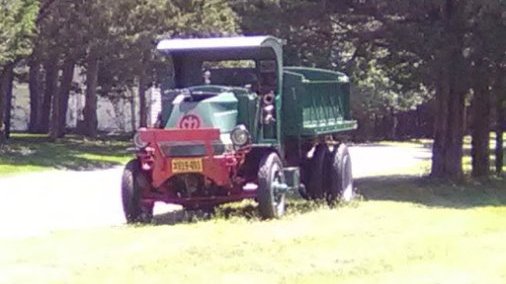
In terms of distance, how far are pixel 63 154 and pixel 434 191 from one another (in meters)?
14.3

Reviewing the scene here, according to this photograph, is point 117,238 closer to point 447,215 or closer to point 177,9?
point 447,215

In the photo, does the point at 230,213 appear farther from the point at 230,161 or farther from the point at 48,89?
the point at 48,89

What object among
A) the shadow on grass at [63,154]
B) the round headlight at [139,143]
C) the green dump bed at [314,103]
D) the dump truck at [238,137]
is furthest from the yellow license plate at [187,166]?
the shadow on grass at [63,154]

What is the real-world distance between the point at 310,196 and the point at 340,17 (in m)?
6.96

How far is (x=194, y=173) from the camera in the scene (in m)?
13.6

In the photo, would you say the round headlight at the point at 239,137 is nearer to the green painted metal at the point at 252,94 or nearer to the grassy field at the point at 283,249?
the green painted metal at the point at 252,94

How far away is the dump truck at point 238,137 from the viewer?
13555 millimetres

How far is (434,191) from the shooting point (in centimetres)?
2002

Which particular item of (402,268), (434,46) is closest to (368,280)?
(402,268)

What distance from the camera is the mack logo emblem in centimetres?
1382

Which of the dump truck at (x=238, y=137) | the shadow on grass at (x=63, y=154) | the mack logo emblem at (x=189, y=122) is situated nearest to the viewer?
the dump truck at (x=238, y=137)

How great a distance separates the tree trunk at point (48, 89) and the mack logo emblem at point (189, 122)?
22866mm

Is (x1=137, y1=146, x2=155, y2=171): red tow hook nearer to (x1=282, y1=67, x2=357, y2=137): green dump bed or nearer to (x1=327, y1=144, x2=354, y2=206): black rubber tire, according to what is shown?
(x1=282, y1=67, x2=357, y2=137): green dump bed

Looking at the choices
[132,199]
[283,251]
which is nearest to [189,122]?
[132,199]
